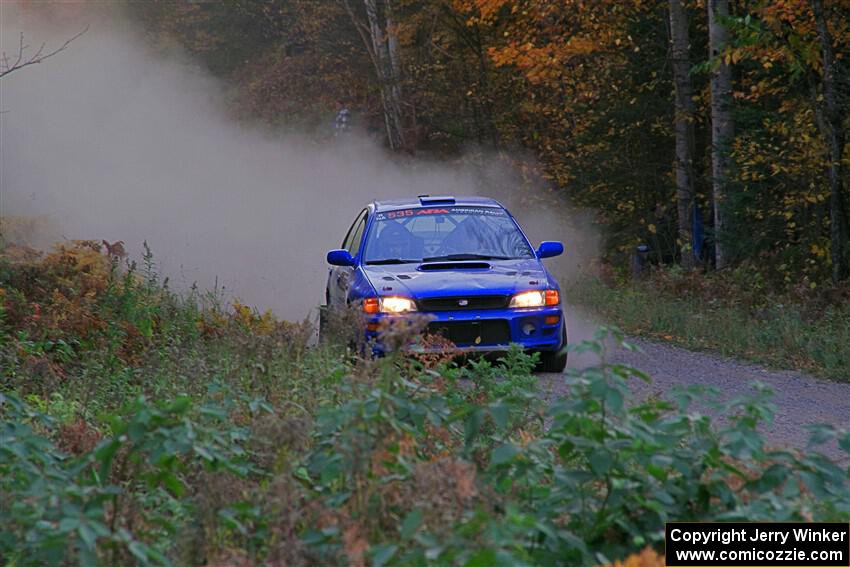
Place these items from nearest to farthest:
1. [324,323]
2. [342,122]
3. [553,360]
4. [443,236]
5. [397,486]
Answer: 1. [397,486]
2. [324,323]
3. [553,360]
4. [443,236]
5. [342,122]

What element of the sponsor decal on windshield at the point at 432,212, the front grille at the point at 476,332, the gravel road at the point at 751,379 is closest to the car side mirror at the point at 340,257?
the sponsor decal on windshield at the point at 432,212

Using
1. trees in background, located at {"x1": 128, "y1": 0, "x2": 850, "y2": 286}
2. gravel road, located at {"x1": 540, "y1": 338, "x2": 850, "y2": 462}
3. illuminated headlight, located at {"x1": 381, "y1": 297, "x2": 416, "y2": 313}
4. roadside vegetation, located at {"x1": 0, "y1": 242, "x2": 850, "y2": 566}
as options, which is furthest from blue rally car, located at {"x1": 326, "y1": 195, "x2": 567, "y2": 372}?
roadside vegetation, located at {"x1": 0, "y1": 242, "x2": 850, "y2": 566}

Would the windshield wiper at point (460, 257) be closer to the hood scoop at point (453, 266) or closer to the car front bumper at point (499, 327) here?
the hood scoop at point (453, 266)

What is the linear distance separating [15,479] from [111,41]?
5851cm

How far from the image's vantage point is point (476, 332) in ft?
42.5

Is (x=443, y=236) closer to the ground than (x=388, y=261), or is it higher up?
higher up

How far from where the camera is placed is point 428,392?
6.67 meters

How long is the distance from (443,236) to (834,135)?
659cm

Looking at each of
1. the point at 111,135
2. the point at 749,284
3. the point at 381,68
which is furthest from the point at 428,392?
the point at 111,135

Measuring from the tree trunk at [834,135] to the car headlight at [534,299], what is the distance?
6.77 metres

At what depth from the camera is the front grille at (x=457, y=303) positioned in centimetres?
1292

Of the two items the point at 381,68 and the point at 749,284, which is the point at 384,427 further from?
the point at 381,68

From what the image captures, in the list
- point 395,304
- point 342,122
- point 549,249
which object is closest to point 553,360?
point 549,249

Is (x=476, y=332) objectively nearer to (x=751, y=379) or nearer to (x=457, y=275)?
(x=457, y=275)
